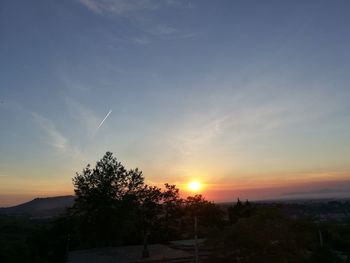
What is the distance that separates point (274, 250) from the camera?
19875mm

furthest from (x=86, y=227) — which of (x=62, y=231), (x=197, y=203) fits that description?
(x=197, y=203)

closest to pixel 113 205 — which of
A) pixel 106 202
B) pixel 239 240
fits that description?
pixel 106 202

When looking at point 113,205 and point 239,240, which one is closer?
point 239,240

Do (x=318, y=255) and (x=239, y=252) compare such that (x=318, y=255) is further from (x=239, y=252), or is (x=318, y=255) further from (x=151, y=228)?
(x=151, y=228)

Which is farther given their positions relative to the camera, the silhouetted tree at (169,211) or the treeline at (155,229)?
the silhouetted tree at (169,211)

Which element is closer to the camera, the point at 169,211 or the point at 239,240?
the point at 239,240

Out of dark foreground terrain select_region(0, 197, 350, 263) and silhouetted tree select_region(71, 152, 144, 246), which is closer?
dark foreground terrain select_region(0, 197, 350, 263)

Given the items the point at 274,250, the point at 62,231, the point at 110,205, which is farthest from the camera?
the point at 62,231

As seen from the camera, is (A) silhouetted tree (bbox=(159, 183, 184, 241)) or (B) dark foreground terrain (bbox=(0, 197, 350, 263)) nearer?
(B) dark foreground terrain (bbox=(0, 197, 350, 263))

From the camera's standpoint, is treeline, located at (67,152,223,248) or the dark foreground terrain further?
treeline, located at (67,152,223,248)

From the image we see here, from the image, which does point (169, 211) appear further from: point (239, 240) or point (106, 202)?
point (239, 240)

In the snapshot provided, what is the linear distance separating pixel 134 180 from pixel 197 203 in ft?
67.2

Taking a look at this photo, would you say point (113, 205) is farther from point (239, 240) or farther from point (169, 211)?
point (239, 240)

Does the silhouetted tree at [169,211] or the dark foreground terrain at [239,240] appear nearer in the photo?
the dark foreground terrain at [239,240]
